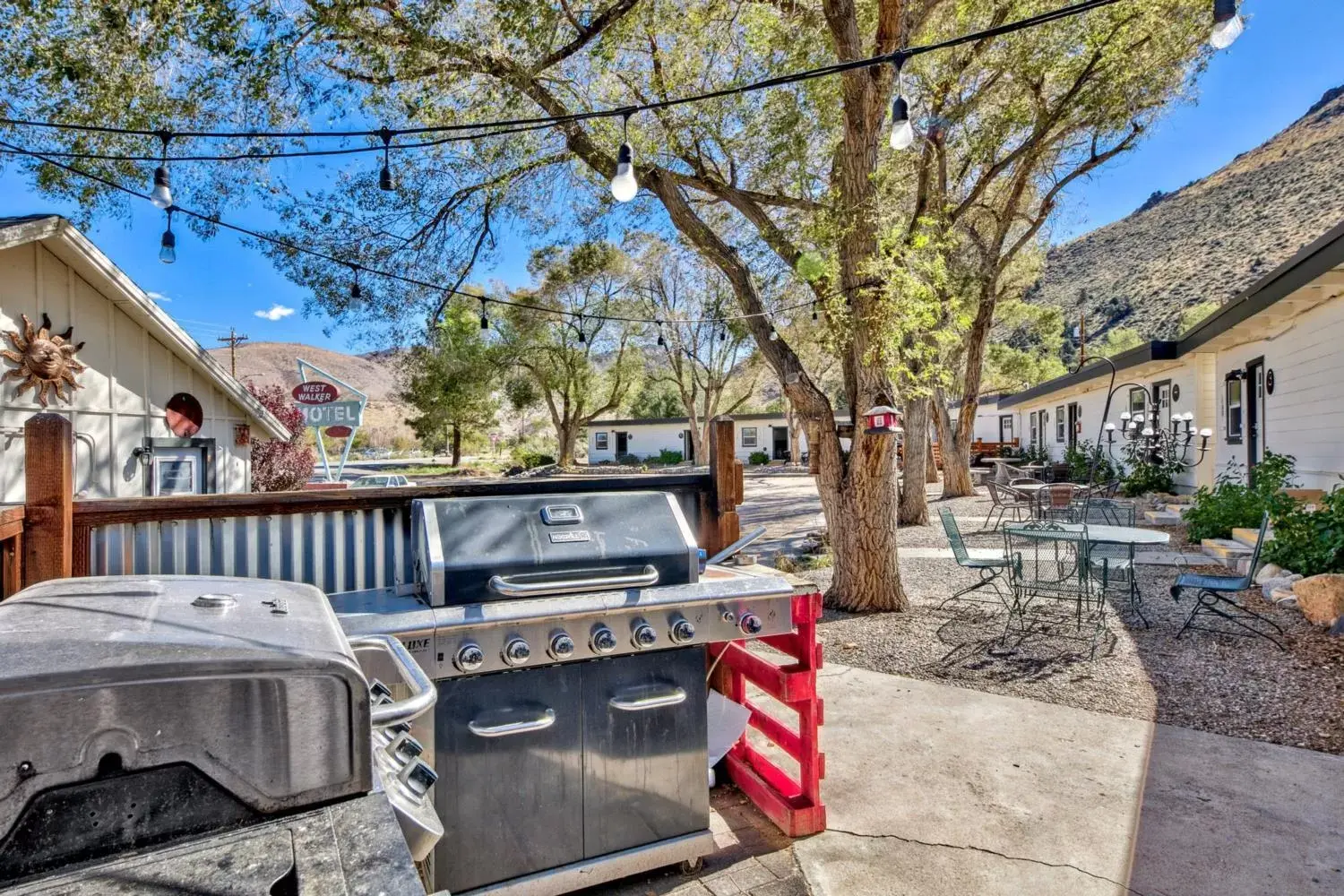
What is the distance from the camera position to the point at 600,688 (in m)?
2.30

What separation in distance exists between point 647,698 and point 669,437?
36.3 m

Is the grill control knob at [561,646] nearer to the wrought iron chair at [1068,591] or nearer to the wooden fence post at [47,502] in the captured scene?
the wooden fence post at [47,502]

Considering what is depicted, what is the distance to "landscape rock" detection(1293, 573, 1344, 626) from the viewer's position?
489cm

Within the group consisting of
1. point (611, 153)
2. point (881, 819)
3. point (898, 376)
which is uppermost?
point (611, 153)

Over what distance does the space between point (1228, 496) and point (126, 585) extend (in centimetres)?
1061

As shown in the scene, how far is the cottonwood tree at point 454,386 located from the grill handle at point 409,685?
2233 centimetres

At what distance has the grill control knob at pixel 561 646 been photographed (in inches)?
84.4

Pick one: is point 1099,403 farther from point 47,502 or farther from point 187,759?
point 187,759

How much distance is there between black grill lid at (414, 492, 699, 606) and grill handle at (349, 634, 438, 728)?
1.63 feet

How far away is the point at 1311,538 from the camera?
5930mm

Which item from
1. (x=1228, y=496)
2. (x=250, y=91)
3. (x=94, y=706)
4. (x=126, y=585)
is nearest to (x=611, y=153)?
(x=250, y=91)

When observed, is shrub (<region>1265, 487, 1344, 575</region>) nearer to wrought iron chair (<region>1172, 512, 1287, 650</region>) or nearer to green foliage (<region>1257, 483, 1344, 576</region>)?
green foliage (<region>1257, 483, 1344, 576</region>)

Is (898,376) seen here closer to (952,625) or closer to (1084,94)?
(952,625)

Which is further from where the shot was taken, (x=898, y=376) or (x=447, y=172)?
(x=447, y=172)
